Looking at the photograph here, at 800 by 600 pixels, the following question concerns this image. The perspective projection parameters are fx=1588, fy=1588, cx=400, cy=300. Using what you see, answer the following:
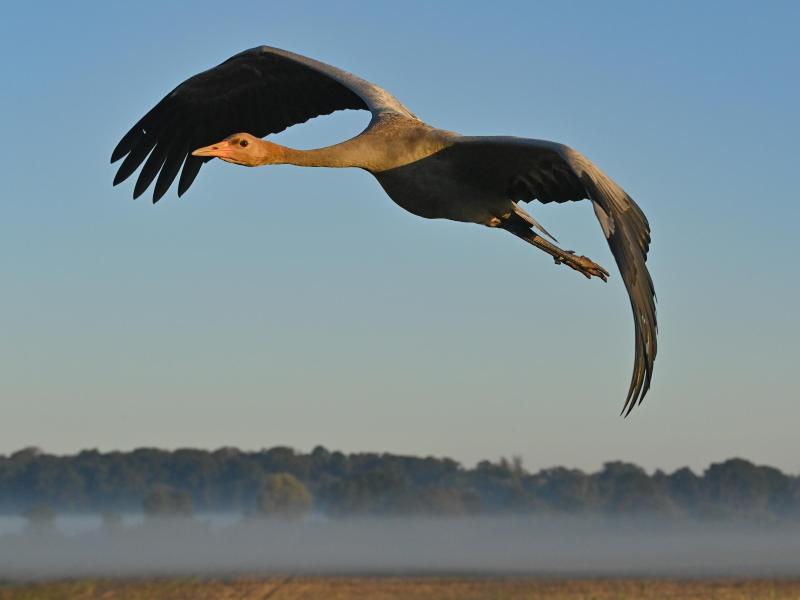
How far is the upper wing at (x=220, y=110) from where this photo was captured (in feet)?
54.6

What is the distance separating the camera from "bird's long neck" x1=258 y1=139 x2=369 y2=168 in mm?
13398

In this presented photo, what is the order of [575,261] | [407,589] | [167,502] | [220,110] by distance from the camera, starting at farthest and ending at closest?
[167,502] → [407,589] → [220,110] → [575,261]

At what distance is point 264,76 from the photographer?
16.7 m

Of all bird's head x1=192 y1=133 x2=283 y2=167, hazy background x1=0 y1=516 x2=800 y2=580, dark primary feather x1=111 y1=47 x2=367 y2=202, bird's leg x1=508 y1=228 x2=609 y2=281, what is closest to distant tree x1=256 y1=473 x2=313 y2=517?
hazy background x1=0 y1=516 x2=800 y2=580

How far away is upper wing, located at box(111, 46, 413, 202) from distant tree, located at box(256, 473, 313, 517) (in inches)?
2849

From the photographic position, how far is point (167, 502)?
9769cm

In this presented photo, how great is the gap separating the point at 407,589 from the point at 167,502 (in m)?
56.1

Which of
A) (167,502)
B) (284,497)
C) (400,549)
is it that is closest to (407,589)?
(400,549)

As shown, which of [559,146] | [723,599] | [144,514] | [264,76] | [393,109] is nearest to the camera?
[559,146]

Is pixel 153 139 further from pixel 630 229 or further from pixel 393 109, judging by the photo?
pixel 630 229

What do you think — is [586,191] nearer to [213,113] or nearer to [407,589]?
[213,113]

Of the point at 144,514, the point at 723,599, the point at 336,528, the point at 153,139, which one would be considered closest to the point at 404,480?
the point at 336,528

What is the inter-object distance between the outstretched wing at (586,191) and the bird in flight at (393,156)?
0.04ft

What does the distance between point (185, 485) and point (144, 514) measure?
33.4 ft
